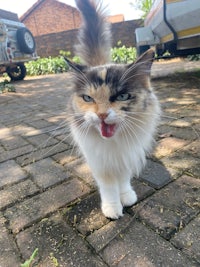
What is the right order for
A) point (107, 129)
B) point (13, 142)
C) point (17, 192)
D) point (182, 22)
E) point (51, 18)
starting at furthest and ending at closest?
1. point (51, 18)
2. point (182, 22)
3. point (13, 142)
4. point (17, 192)
5. point (107, 129)

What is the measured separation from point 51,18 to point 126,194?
105 feet

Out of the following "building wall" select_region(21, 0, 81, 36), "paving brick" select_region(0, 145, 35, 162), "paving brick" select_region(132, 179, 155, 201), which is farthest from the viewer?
"building wall" select_region(21, 0, 81, 36)

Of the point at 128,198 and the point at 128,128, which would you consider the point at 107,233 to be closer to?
the point at 128,198

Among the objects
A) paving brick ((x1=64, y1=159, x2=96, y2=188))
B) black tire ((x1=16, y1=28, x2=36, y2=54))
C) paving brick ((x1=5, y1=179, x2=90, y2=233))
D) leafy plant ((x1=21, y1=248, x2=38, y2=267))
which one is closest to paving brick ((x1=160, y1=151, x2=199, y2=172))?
paving brick ((x1=64, y1=159, x2=96, y2=188))

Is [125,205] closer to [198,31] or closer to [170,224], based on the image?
[170,224]

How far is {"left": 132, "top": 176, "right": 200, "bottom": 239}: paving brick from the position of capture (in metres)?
1.65

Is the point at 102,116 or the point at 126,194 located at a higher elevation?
the point at 102,116

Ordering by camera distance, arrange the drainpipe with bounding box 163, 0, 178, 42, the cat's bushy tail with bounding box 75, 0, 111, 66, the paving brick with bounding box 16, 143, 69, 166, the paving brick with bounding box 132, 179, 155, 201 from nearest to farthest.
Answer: the paving brick with bounding box 132, 179, 155, 201 < the cat's bushy tail with bounding box 75, 0, 111, 66 < the paving brick with bounding box 16, 143, 69, 166 < the drainpipe with bounding box 163, 0, 178, 42

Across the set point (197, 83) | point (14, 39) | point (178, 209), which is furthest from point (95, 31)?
point (14, 39)

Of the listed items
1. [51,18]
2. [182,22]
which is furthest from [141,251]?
[51,18]

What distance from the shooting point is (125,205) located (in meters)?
1.90

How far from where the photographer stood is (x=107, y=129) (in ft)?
5.15

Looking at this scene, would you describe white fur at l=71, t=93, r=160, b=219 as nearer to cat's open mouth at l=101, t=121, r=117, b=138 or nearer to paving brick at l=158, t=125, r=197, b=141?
cat's open mouth at l=101, t=121, r=117, b=138

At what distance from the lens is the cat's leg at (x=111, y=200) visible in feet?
5.83
